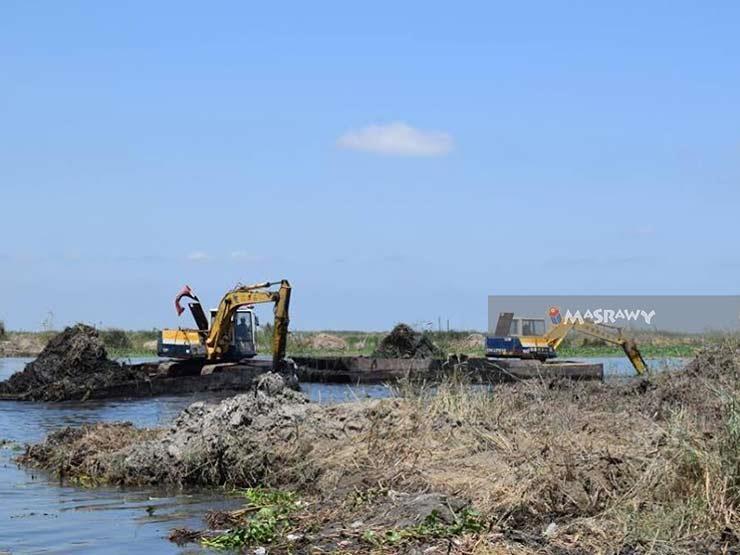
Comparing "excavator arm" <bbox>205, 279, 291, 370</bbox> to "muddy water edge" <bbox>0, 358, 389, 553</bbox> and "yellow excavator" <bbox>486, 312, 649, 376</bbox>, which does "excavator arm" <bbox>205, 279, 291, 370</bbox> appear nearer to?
"yellow excavator" <bbox>486, 312, 649, 376</bbox>

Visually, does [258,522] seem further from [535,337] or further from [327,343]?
[327,343]

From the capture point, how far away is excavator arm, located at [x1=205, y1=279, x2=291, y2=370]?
33938 mm

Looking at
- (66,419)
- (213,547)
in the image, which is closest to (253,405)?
(213,547)

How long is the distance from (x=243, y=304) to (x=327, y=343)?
4131 centimetres

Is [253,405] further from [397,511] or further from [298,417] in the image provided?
[397,511]

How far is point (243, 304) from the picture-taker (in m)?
35.9

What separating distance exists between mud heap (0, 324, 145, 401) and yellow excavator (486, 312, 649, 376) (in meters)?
14.6

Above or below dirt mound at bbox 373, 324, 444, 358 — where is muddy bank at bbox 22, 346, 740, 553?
below

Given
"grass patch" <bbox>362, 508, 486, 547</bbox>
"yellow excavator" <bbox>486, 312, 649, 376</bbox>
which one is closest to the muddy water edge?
"grass patch" <bbox>362, 508, 486, 547</bbox>

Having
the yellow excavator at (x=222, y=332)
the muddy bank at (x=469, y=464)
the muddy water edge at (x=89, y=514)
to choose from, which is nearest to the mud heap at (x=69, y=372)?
the yellow excavator at (x=222, y=332)

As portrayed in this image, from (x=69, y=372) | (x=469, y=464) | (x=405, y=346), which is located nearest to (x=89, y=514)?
(x=469, y=464)

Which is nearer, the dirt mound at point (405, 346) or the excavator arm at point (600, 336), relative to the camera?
the excavator arm at point (600, 336)

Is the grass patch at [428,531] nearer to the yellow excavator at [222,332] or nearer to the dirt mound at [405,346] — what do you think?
the yellow excavator at [222,332]

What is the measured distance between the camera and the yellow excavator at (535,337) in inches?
1617
